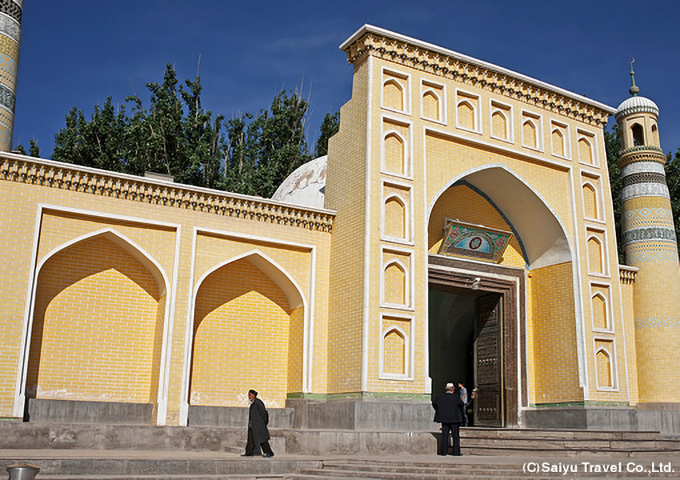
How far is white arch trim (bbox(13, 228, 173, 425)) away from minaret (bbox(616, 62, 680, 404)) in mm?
7431

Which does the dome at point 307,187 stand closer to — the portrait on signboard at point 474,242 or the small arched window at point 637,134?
the portrait on signboard at point 474,242

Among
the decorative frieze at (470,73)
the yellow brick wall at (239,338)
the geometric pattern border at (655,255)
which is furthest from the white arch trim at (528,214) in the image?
the yellow brick wall at (239,338)

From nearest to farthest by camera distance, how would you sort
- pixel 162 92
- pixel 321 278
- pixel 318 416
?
pixel 318 416 → pixel 321 278 → pixel 162 92

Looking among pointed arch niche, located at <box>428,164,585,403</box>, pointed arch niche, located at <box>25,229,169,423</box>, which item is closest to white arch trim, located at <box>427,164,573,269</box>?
pointed arch niche, located at <box>428,164,585,403</box>

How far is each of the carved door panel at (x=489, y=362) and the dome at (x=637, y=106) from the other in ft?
14.7

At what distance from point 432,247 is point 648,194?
422cm

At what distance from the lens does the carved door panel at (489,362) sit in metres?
10.4

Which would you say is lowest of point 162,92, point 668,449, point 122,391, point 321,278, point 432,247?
point 668,449

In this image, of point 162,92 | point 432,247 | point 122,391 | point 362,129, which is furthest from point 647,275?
point 162,92

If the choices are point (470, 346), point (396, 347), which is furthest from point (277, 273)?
point (470, 346)

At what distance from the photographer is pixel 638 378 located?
36.2ft

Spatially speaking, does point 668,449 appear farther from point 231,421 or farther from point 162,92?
point 162,92

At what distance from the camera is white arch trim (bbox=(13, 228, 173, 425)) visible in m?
7.31

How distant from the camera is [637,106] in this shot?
1234cm
